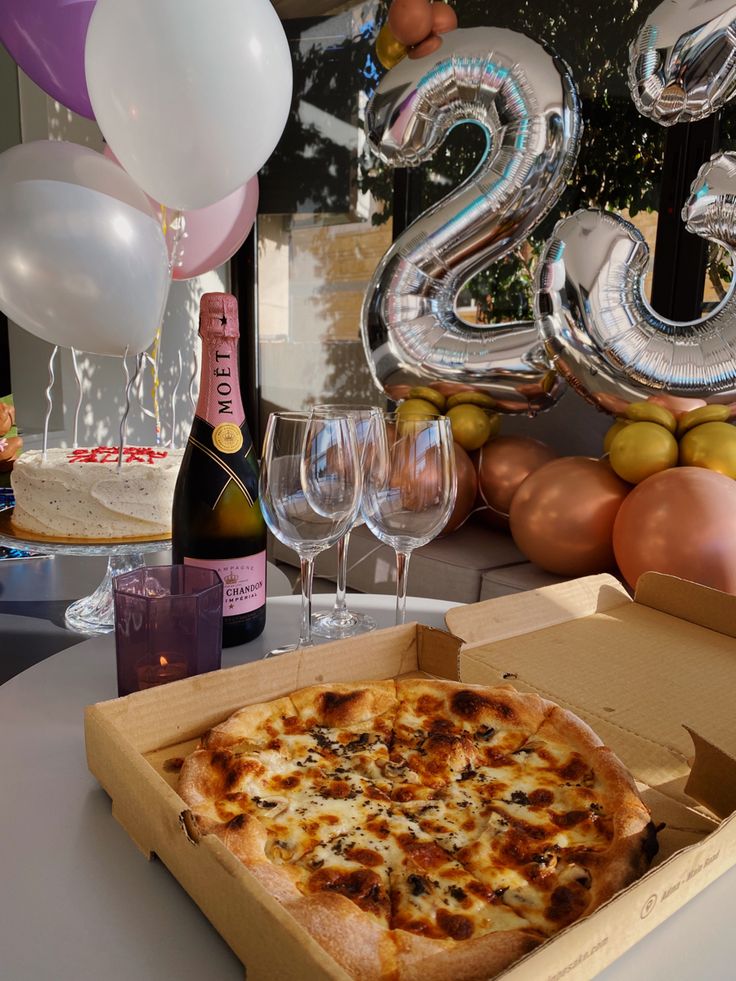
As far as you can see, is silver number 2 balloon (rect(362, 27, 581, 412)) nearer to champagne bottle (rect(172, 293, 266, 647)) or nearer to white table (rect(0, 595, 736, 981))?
champagne bottle (rect(172, 293, 266, 647))

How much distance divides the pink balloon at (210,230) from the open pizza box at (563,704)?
1.64m

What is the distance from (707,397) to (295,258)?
3.00m

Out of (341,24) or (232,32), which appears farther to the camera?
(341,24)

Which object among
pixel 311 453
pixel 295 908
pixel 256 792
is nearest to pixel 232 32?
pixel 311 453

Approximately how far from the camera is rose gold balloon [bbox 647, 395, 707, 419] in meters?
1.90

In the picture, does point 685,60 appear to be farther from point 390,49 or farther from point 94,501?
point 94,501

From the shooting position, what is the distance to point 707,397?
1867mm

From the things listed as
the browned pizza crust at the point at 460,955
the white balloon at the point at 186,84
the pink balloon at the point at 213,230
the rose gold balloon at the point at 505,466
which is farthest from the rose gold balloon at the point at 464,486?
the browned pizza crust at the point at 460,955

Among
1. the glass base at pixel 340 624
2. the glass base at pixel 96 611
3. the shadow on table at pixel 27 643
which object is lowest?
the shadow on table at pixel 27 643

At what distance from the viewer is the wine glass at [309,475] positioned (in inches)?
30.9

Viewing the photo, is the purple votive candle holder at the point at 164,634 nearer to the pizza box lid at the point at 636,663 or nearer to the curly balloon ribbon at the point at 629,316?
the pizza box lid at the point at 636,663

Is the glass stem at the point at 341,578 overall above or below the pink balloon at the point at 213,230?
below

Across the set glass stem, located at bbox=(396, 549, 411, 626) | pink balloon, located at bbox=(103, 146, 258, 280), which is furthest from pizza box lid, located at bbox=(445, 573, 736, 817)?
pink balloon, located at bbox=(103, 146, 258, 280)

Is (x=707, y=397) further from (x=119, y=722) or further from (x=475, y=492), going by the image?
(x=119, y=722)
